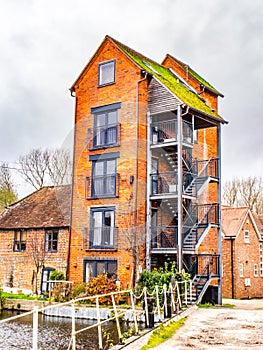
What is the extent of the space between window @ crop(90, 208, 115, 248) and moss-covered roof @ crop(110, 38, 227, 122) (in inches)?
266

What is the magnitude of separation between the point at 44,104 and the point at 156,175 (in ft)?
29.1

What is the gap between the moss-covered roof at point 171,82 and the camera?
23.7 m

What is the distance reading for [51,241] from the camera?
2614cm

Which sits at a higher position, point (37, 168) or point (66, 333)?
point (37, 168)

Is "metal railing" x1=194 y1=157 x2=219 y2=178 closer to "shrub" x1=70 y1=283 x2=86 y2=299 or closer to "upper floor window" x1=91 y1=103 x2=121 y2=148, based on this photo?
"upper floor window" x1=91 y1=103 x2=121 y2=148

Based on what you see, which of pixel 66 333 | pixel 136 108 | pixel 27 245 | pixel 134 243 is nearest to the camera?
pixel 66 333

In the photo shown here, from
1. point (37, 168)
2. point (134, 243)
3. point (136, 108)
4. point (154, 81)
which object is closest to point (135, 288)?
point (134, 243)

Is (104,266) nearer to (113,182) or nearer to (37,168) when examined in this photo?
(113,182)

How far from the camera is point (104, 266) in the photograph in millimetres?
22734

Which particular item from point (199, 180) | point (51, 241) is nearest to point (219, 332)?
point (199, 180)

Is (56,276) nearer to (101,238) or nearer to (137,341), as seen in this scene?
(101,238)

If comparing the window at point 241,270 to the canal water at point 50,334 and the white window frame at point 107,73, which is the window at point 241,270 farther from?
the white window frame at point 107,73

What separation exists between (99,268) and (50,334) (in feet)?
25.7

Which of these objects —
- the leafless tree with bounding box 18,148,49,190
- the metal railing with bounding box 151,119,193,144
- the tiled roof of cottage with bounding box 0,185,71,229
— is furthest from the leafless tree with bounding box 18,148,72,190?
the metal railing with bounding box 151,119,193,144
